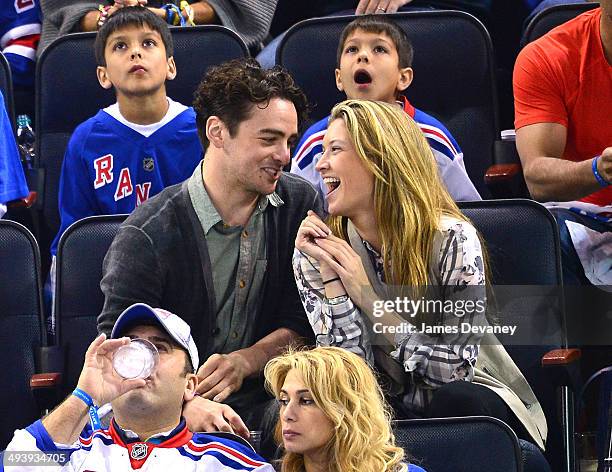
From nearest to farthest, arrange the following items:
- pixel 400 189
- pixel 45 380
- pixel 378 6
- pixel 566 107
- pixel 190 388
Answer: pixel 190 388, pixel 400 189, pixel 45 380, pixel 566 107, pixel 378 6

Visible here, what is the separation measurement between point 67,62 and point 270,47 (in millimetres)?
687

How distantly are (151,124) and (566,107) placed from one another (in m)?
1.25

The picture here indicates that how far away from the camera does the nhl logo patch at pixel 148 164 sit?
421 cm

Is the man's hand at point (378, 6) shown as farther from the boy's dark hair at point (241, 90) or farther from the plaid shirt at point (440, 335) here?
the plaid shirt at point (440, 335)

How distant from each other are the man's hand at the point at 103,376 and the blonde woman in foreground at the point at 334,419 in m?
0.33

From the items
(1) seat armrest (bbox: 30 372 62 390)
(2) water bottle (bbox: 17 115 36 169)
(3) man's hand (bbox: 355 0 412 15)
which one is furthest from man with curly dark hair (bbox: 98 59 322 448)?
(2) water bottle (bbox: 17 115 36 169)

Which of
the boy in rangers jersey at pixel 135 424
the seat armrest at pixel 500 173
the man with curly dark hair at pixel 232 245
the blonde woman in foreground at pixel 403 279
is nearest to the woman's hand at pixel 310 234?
the blonde woman in foreground at pixel 403 279

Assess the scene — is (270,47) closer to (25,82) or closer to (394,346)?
(25,82)

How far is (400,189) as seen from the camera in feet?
10.4

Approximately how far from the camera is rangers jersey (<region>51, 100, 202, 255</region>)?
4.19m

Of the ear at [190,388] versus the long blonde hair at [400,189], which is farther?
the long blonde hair at [400,189]

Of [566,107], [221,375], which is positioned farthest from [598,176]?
[221,375]

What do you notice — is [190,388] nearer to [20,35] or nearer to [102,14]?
[102,14]

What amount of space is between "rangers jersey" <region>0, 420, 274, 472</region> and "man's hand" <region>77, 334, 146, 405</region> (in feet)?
0.38
